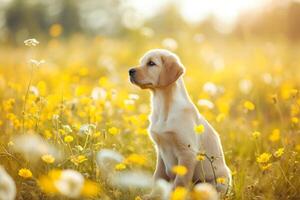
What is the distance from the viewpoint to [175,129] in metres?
4.35

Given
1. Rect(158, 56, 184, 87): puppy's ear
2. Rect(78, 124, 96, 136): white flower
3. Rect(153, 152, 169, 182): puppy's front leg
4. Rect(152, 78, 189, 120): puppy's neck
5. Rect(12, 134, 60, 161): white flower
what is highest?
Rect(158, 56, 184, 87): puppy's ear

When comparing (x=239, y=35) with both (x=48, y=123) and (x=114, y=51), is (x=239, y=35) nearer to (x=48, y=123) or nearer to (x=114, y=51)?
(x=114, y=51)

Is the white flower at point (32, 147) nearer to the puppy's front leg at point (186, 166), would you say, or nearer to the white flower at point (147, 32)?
the puppy's front leg at point (186, 166)

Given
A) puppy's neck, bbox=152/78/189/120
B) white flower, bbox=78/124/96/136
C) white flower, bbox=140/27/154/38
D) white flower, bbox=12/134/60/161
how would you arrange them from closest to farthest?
white flower, bbox=12/134/60/161 → white flower, bbox=78/124/96/136 → puppy's neck, bbox=152/78/189/120 → white flower, bbox=140/27/154/38

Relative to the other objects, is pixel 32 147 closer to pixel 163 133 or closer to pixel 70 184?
pixel 163 133

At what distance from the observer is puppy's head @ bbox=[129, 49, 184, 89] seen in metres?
4.57

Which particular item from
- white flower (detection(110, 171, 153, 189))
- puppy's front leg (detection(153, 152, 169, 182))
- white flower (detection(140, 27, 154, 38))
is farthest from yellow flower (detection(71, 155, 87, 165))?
white flower (detection(140, 27, 154, 38))

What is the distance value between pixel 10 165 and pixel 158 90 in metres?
1.33

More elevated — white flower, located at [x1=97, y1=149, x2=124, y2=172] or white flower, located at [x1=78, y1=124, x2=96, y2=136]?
white flower, located at [x1=78, y1=124, x2=96, y2=136]

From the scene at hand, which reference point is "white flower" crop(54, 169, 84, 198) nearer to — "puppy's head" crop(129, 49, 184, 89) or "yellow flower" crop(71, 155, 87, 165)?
"yellow flower" crop(71, 155, 87, 165)

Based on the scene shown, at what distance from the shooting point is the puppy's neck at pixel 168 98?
452cm

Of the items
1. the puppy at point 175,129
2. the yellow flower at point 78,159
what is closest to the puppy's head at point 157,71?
the puppy at point 175,129

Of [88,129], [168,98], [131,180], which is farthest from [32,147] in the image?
[168,98]

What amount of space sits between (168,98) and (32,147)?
1163mm
